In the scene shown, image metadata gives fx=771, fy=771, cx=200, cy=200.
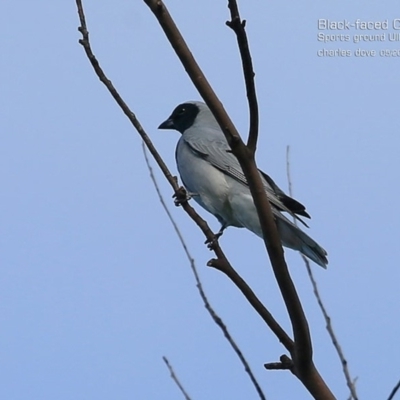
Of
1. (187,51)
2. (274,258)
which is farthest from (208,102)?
(274,258)

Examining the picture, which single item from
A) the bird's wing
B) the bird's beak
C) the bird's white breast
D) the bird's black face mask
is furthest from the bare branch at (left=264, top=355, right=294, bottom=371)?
the bird's beak

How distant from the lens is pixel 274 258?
2.55 metres

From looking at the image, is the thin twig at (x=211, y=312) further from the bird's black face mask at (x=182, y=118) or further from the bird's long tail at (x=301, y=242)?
the bird's black face mask at (x=182, y=118)

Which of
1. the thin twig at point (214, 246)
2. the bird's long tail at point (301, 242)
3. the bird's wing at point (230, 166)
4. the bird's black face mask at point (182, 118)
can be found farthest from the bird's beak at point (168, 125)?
the thin twig at point (214, 246)

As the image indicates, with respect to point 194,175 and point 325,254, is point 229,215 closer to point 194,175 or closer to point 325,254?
point 194,175

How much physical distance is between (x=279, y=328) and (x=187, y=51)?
1.00 meters

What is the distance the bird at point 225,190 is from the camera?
5168mm

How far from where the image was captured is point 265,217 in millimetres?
2553

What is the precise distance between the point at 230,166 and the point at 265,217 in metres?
3.61

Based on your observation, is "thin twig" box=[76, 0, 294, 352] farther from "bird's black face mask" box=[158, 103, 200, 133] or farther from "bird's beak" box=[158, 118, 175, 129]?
"bird's beak" box=[158, 118, 175, 129]

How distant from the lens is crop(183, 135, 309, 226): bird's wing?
5.35m

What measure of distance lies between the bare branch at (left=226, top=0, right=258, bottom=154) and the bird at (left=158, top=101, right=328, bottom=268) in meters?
2.47

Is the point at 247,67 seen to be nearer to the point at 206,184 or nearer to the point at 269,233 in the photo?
the point at 269,233

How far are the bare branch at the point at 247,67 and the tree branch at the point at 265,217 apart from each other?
61 millimetres
